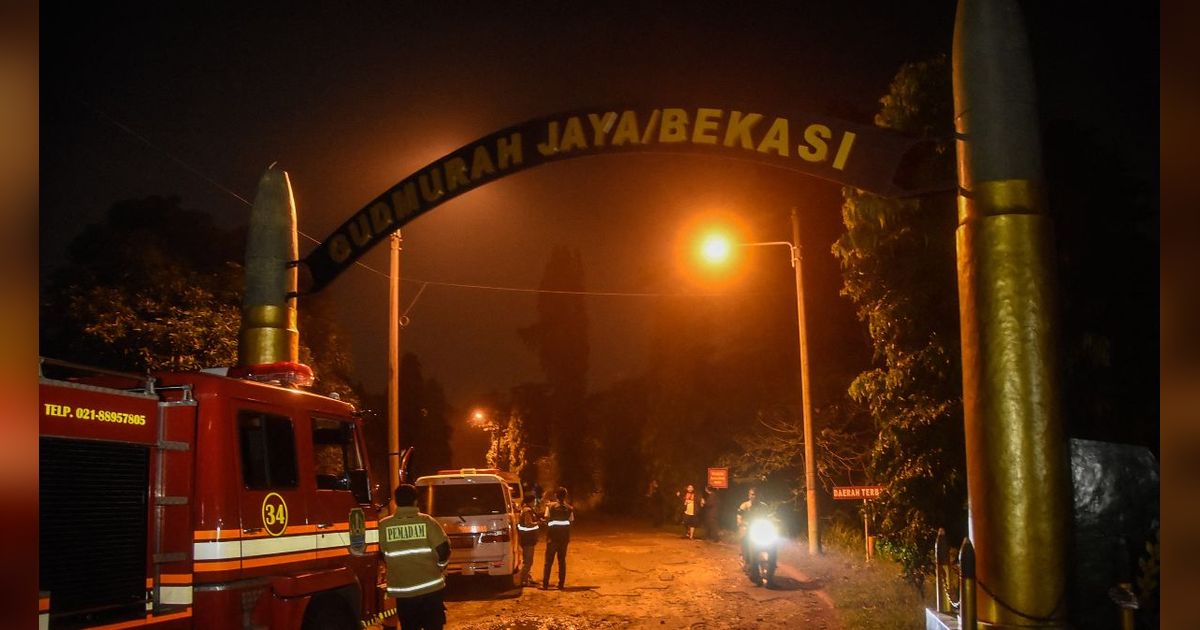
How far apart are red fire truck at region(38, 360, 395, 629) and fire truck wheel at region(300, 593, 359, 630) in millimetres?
17

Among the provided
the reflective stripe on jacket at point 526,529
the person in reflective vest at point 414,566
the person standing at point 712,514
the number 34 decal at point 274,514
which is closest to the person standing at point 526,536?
the reflective stripe on jacket at point 526,529

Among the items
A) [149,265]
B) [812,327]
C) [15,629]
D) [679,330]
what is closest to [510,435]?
[679,330]

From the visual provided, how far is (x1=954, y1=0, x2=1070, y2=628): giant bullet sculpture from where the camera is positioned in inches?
257

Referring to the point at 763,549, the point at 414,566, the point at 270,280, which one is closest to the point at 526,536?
Result: the point at 763,549

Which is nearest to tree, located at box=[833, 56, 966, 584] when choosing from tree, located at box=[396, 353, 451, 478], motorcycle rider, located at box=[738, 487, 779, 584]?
motorcycle rider, located at box=[738, 487, 779, 584]

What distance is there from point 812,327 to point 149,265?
1685cm

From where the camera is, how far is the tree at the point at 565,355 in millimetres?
57812

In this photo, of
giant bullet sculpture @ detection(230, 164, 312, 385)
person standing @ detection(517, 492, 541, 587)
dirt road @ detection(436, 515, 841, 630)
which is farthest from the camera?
person standing @ detection(517, 492, 541, 587)

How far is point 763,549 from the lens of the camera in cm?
1614

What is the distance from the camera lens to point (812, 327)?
25.3 metres

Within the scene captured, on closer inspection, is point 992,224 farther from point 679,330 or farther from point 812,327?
point 679,330

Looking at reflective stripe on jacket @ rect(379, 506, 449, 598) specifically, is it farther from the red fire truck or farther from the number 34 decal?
the number 34 decal

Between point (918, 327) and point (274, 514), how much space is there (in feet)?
27.6

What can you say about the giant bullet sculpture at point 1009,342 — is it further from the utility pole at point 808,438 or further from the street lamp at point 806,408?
the utility pole at point 808,438
